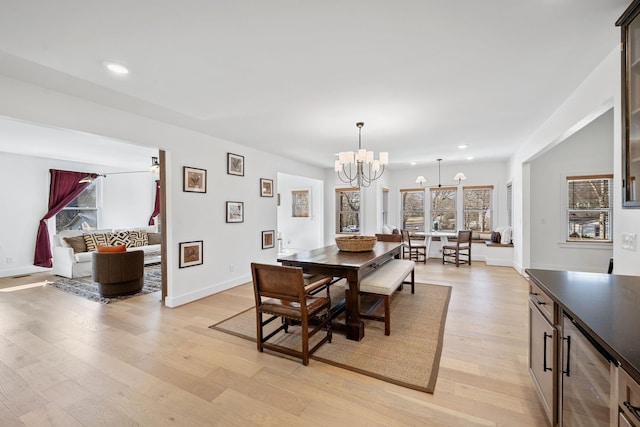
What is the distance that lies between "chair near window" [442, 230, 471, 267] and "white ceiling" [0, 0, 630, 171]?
11.0ft

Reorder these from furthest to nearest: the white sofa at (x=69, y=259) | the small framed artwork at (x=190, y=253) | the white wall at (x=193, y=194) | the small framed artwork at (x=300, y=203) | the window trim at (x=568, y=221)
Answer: the small framed artwork at (x=300, y=203)
the white sofa at (x=69, y=259)
the window trim at (x=568, y=221)
the small framed artwork at (x=190, y=253)
the white wall at (x=193, y=194)

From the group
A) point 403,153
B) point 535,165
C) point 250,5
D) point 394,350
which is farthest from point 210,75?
point 535,165

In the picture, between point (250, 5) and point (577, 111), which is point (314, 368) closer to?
point (250, 5)

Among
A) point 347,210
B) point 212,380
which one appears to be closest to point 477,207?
point 347,210

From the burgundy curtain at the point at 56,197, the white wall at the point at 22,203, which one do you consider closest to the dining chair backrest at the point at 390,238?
the burgundy curtain at the point at 56,197

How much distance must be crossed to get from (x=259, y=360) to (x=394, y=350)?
121cm

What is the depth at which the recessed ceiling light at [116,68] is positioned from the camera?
2.21 metres

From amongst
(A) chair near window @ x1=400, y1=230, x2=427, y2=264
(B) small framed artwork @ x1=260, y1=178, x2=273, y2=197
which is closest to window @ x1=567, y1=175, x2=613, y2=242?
(A) chair near window @ x1=400, y1=230, x2=427, y2=264

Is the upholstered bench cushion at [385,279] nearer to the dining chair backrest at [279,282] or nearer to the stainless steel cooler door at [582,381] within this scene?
the dining chair backrest at [279,282]

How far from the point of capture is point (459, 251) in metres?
7.00

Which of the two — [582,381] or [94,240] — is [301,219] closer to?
[94,240]

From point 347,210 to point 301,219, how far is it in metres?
1.52

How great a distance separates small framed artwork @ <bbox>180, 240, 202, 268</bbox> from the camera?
12.9 ft

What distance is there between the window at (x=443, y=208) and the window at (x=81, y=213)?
8.70 meters
